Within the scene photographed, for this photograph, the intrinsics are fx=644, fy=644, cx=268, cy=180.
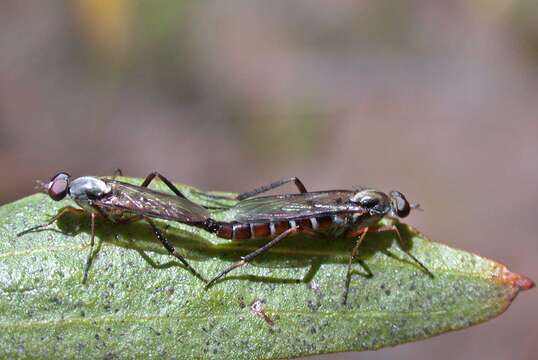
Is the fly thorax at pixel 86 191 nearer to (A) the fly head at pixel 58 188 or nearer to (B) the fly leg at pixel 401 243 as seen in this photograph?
(A) the fly head at pixel 58 188

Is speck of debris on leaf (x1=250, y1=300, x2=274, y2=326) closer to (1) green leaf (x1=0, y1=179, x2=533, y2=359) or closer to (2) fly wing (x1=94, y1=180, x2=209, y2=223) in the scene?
(1) green leaf (x1=0, y1=179, x2=533, y2=359)

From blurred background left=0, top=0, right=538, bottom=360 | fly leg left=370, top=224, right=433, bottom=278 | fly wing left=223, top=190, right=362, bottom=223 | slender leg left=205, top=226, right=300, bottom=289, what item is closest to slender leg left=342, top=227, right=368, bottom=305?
fly leg left=370, top=224, right=433, bottom=278

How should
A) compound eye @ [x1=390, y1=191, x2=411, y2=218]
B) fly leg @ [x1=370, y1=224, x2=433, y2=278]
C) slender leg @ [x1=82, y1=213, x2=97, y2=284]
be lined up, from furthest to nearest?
1. compound eye @ [x1=390, y1=191, x2=411, y2=218]
2. fly leg @ [x1=370, y1=224, x2=433, y2=278]
3. slender leg @ [x1=82, y1=213, x2=97, y2=284]

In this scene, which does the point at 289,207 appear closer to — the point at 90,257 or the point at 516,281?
the point at 90,257

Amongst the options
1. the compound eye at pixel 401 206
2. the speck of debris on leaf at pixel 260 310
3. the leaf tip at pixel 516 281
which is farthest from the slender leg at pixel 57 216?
the leaf tip at pixel 516 281

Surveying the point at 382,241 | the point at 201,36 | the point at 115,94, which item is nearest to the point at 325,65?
the point at 201,36

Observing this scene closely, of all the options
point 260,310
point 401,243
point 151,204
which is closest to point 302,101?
point 401,243
